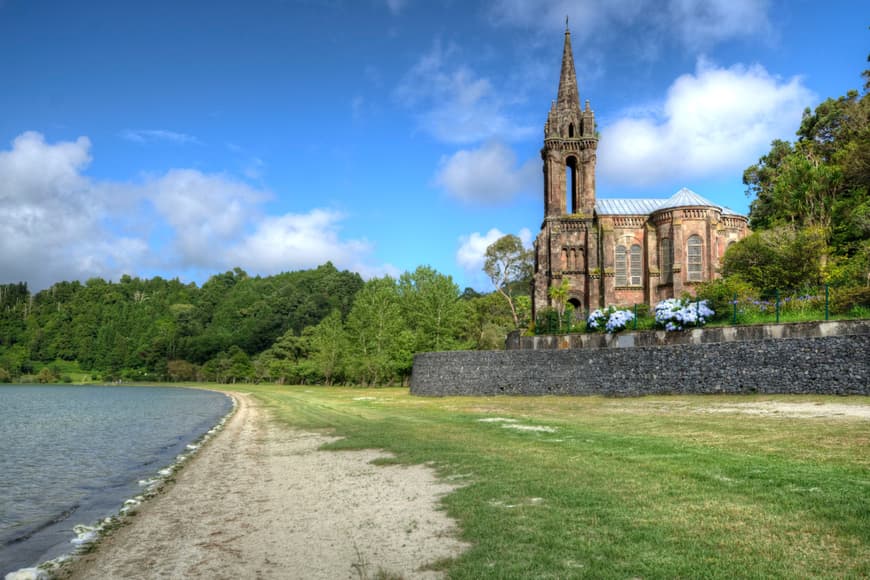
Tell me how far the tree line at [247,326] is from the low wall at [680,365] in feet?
67.7

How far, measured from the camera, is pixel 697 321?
92.4 ft

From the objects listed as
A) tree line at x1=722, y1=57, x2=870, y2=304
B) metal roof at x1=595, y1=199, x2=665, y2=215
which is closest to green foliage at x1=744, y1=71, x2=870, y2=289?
tree line at x1=722, y1=57, x2=870, y2=304

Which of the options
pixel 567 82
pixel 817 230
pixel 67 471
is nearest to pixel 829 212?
pixel 817 230

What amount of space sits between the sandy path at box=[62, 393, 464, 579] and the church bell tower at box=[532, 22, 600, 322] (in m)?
39.7

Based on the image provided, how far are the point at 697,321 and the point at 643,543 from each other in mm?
23630

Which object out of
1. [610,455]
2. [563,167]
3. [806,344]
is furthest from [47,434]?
[563,167]

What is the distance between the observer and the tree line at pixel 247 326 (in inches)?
2539

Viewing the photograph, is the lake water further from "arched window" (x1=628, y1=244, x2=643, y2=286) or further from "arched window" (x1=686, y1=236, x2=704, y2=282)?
"arched window" (x1=686, y1=236, x2=704, y2=282)

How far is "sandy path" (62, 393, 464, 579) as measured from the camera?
709 centimetres

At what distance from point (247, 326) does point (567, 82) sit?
3403 inches

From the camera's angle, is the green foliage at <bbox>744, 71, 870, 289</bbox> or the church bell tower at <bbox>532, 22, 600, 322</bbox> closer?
the green foliage at <bbox>744, 71, 870, 289</bbox>

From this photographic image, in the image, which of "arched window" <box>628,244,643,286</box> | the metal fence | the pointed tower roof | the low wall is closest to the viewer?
the low wall

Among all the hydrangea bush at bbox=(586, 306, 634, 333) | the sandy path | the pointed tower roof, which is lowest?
the sandy path

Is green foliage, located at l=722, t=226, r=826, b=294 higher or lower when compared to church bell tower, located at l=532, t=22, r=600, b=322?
lower
